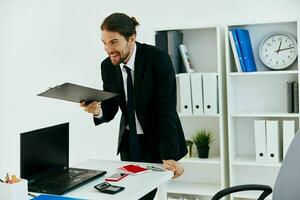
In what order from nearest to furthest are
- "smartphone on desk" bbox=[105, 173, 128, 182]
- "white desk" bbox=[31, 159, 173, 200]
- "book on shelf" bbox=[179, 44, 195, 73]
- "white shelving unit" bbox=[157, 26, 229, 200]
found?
1. "white desk" bbox=[31, 159, 173, 200]
2. "smartphone on desk" bbox=[105, 173, 128, 182]
3. "white shelving unit" bbox=[157, 26, 229, 200]
4. "book on shelf" bbox=[179, 44, 195, 73]

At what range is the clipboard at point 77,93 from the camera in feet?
6.81

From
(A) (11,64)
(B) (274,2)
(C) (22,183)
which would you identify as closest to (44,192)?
(C) (22,183)

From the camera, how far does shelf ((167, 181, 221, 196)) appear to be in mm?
3543

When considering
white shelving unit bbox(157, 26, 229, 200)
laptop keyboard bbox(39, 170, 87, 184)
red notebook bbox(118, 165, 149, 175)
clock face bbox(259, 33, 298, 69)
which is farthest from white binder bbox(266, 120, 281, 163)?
laptop keyboard bbox(39, 170, 87, 184)

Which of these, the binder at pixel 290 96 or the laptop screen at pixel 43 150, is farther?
the binder at pixel 290 96

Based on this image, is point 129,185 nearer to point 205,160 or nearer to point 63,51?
point 205,160

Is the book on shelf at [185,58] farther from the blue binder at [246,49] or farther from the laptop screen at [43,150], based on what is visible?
the laptop screen at [43,150]

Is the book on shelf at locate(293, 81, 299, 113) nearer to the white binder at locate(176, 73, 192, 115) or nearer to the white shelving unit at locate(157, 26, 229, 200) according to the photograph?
the white shelving unit at locate(157, 26, 229, 200)

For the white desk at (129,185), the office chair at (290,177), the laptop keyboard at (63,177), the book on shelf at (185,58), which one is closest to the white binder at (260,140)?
the book on shelf at (185,58)

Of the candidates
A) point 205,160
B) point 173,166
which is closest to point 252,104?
point 205,160

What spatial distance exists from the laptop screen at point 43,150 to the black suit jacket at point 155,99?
1.08ft

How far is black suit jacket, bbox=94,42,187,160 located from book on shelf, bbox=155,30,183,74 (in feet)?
3.86

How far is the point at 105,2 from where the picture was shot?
406 cm

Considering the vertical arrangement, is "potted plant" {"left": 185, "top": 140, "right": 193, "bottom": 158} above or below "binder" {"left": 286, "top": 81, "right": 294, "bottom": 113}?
below
